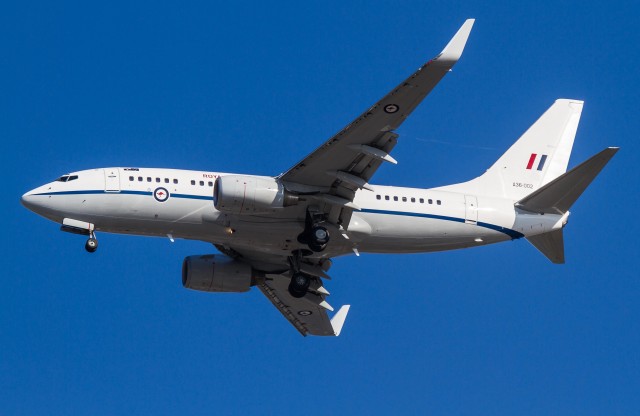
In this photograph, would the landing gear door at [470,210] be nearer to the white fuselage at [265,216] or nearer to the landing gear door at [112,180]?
the white fuselage at [265,216]

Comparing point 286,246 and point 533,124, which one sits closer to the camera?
point 286,246

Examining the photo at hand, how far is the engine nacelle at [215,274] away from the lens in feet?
199

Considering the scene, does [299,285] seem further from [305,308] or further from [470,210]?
[470,210]

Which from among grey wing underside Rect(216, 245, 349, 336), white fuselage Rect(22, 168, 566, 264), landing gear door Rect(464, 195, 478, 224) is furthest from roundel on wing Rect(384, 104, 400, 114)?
grey wing underside Rect(216, 245, 349, 336)

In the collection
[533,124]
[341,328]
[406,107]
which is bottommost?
[341,328]

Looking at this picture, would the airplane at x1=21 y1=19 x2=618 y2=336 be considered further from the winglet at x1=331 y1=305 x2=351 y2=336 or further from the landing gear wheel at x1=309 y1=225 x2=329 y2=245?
the winglet at x1=331 y1=305 x2=351 y2=336

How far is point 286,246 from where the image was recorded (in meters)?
57.0

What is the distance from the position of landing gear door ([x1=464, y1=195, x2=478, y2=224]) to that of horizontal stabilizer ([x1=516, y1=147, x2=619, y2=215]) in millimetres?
1944

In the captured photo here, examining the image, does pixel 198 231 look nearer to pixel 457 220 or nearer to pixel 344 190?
pixel 344 190

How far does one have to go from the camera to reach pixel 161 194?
54438 mm

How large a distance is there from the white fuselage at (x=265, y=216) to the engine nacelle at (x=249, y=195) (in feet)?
2.32

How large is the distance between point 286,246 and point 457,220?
7.38m

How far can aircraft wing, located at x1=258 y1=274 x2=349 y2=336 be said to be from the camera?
207 feet

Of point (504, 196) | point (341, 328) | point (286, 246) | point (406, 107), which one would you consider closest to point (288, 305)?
point (341, 328)
